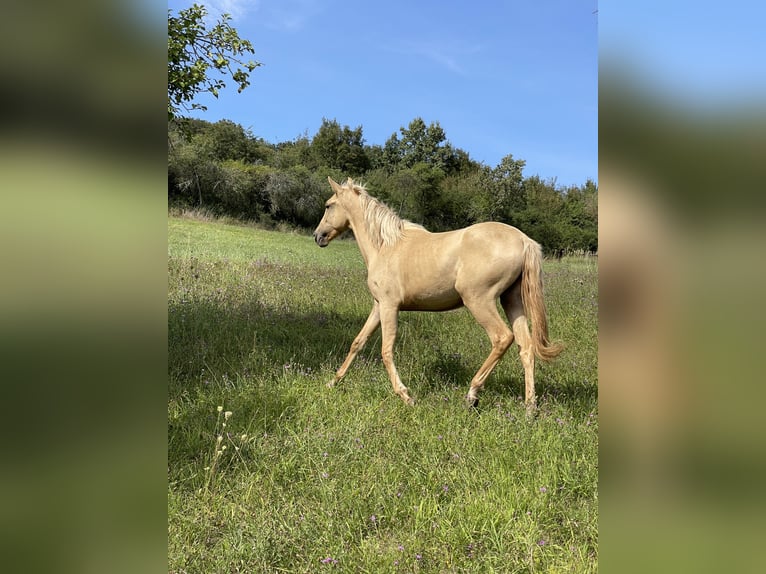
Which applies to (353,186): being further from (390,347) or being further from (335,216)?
(390,347)

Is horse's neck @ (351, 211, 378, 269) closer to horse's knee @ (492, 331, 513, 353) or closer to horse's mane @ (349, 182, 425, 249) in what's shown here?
horse's mane @ (349, 182, 425, 249)

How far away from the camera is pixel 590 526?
90.9 inches

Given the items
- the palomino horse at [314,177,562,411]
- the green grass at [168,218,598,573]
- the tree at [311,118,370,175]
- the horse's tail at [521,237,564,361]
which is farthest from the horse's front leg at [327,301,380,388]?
the tree at [311,118,370,175]

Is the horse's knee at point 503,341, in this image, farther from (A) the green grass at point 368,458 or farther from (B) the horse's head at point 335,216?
(B) the horse's head at point 335,216

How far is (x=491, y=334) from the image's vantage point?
13.8 ft

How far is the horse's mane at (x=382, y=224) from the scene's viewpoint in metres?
4.88

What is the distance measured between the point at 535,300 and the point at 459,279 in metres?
0.72

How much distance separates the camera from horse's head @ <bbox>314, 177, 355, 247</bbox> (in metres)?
5.25

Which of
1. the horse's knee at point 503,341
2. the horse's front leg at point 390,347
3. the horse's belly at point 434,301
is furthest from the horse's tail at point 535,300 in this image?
the horse's front leg at point 390,347

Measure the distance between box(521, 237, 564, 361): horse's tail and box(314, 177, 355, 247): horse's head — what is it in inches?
84.7

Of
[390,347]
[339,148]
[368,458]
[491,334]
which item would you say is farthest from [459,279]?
[339,148]
